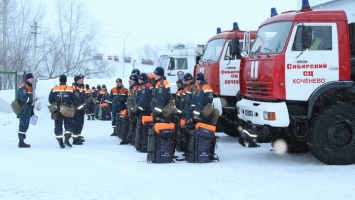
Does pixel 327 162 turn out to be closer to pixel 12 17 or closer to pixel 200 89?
pixel 200 89

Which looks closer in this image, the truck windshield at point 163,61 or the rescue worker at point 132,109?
the rescue worker at point 132,109

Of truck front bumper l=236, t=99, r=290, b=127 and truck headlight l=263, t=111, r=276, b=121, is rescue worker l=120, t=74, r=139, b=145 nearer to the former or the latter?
truck front bumper l=236, t=99, r=290, b=127

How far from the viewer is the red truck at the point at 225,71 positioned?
12.9m

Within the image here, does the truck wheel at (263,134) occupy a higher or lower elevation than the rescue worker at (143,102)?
lower

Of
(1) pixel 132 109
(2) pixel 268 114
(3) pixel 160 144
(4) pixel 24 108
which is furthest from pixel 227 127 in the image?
(4) pixel 24 108

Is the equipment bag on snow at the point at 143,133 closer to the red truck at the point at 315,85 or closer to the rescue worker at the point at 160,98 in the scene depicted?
the rescue worker at the point at 160,98

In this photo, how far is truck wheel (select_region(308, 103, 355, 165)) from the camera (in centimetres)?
920

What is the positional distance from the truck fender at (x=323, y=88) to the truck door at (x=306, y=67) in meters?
0.13

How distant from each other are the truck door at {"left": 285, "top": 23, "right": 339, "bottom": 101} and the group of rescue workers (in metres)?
1.80

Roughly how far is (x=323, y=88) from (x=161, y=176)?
3.45m

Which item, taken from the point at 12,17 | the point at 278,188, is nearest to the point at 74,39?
the point at 12,17

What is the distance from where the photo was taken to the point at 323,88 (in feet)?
29.7

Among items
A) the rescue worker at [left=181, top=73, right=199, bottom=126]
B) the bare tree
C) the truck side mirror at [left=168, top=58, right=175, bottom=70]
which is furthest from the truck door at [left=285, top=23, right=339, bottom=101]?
the bare tree

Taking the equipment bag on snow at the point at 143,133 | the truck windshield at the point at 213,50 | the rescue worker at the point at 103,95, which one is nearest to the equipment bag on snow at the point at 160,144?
the equipment bag on snow at the point at 143,133
